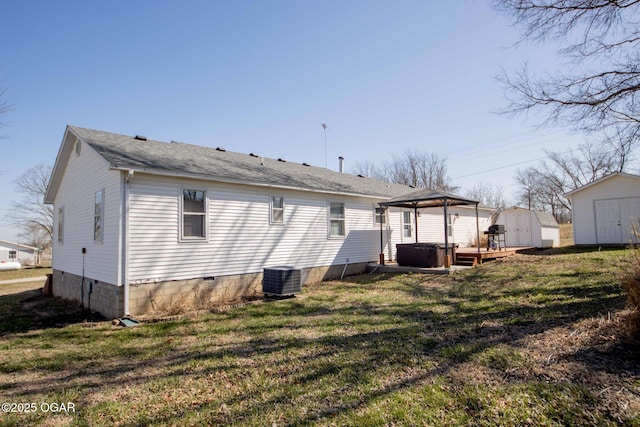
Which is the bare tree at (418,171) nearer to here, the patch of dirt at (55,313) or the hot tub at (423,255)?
the hot tub at (423,255)

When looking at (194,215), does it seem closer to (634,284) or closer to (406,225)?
(634,284)

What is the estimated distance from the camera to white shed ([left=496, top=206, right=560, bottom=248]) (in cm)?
1959

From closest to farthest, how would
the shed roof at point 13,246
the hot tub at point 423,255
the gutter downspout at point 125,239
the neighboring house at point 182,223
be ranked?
the gutter downspout at point 125,239
the neighboring house at point 182,223
the hot tub at point 423,255
the shed roof at point 13,246

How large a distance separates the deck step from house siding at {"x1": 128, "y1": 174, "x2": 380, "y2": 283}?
372cm

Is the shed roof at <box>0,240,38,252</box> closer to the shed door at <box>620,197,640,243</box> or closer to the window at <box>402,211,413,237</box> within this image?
the window at <box>402,211,413,237</box>

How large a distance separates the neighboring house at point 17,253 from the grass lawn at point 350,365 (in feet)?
129

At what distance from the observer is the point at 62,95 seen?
37.8ft

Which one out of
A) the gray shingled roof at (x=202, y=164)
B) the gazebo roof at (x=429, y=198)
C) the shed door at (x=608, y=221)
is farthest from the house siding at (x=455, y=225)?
the shed door at (x=608, y=221)

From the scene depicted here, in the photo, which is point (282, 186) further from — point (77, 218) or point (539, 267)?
point (539, 267)

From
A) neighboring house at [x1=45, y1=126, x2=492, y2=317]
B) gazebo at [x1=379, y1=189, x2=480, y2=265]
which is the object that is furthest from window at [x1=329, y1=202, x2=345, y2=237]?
gazebo at [x1=379, y1=189, x2=480, y2=265]

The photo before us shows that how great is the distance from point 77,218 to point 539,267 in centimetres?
1503

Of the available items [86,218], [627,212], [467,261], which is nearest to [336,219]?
[467,261]

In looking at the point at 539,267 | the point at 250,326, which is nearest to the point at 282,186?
the point at 250,326

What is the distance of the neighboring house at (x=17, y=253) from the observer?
3784cm
